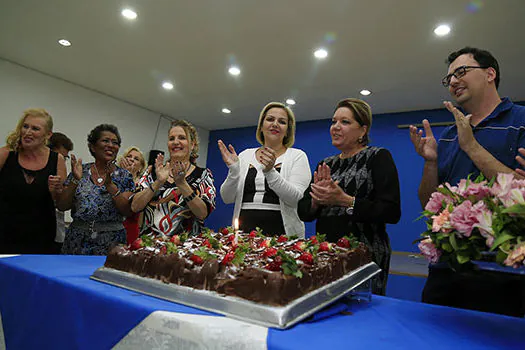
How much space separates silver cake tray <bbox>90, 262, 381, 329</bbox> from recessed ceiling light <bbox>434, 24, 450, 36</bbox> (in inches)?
137

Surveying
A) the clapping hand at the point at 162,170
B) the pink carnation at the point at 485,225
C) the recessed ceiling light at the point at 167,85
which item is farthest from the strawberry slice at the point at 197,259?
the recessed ceiling light at the point at 167,85

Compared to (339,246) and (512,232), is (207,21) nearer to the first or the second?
(339,246)

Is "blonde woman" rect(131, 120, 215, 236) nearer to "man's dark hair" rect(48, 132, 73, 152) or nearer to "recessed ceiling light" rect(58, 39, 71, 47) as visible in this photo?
"man's dark hair" rect(48, 132, 73, 152)

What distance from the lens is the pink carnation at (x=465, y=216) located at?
69 cm

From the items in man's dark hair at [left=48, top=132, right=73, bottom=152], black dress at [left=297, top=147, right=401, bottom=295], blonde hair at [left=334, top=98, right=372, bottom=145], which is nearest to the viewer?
black dress at [left=297, top=147, right=401, bottom=295]

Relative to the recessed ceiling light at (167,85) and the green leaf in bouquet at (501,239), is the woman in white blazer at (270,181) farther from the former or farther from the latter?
the recessed ceiling light at (167,85)

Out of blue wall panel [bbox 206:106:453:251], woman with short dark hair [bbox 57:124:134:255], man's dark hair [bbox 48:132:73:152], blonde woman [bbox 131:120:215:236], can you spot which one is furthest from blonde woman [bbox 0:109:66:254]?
blue wall panel [bbox 206:106:453:251]

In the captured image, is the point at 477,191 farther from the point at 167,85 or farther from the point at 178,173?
the point at 167,85

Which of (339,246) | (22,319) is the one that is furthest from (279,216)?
(22,319)

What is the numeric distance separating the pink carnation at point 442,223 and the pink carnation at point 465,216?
0.07ft

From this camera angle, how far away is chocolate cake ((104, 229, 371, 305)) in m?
0.78

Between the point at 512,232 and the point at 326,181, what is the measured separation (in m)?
0.78

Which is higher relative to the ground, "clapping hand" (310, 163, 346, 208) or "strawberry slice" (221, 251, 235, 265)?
"clapping hand" (310, 163, 346, 208)

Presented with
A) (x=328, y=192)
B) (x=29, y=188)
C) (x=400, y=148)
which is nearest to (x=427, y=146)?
(x=328, y=192)
